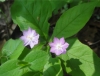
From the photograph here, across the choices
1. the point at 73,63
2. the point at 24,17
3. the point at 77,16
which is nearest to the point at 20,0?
the point at 24,17

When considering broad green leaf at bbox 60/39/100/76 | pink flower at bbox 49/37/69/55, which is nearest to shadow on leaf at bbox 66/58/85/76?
broad green leaf at bbox 60/39/100/76

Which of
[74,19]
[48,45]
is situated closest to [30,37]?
[48,45]

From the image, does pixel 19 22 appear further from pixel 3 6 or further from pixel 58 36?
pixel 3 6

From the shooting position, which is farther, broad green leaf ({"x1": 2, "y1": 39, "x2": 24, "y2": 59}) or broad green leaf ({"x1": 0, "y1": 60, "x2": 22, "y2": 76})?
broad green leaf ({"x1": 2, "y1": 39, "x2": 24, "y2": 59})

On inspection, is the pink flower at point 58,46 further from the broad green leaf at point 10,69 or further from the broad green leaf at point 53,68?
the broad green leaf at point 10,69

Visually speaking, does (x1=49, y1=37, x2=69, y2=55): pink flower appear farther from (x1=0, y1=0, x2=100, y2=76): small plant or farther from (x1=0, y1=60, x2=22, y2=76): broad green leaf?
(x1=0, y1=60, x2=22, y2=76): broad green leaf

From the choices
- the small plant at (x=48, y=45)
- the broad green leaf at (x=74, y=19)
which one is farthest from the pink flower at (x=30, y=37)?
the broad green leaf at (x=74, y=19)
